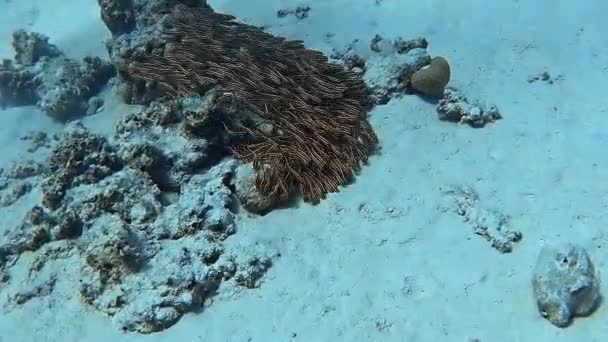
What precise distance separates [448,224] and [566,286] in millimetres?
1319

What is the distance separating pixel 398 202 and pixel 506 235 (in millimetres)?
1165

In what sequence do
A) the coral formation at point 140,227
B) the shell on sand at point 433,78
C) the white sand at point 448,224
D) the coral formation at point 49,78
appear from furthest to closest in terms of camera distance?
the coral formation at point 49,78
the shell on sand at point 433,78
the coral formation at point 140,227
the white sand at point 448,224

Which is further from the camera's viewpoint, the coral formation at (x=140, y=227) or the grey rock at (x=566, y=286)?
the coral formation at (x=140, y=227)

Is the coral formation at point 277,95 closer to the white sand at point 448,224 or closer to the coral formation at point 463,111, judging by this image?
the white sand at point 448,224

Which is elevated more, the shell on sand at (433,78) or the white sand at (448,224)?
the shell on sand at (433,78)

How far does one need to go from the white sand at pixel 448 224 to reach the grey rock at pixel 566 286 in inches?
4.1

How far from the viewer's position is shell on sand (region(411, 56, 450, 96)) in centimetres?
688

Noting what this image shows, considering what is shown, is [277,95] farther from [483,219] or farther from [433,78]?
[483,219]

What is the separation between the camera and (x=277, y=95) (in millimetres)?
6758

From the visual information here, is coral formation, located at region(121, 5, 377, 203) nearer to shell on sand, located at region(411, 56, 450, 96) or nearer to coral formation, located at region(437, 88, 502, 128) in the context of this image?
shell on sand, located at region(411, 56, 450, 96)

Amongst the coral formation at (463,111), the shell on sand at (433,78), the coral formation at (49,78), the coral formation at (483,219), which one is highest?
the shell on sand at (433,78)

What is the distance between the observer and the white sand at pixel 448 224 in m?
4.63

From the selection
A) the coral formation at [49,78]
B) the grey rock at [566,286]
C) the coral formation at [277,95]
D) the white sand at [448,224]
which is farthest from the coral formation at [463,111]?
the coral formation at [49,78]

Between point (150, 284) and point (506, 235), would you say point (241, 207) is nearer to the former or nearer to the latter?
point (150, 284)
